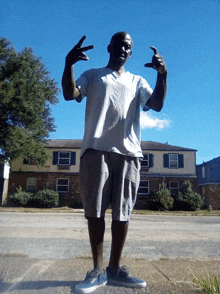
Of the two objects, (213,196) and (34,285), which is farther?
(213,196)

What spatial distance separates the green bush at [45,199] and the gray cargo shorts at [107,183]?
21912mm

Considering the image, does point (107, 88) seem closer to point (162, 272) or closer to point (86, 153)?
point (86, 153)

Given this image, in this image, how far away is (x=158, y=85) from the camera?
85.1 inches

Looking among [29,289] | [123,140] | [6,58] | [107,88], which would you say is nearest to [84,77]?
[107,88]

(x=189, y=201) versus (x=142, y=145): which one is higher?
(x=142, y=145)

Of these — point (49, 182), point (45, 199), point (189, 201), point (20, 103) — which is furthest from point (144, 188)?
point (20, 103)

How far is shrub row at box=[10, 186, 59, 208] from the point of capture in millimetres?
23000

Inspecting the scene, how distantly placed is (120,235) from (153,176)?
79.1 ft

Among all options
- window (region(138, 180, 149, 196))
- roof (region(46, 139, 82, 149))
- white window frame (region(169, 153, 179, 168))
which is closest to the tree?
roof (region(46, 139, 82, 149))

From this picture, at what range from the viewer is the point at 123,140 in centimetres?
207

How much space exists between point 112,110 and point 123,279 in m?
1.23

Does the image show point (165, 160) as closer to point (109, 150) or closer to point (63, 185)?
point (63, 185)

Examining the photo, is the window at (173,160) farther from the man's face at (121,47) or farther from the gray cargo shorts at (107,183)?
the gray cargo shorts at (107,183)

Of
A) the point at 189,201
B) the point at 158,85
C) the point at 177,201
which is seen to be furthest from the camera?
the point at 177,201
